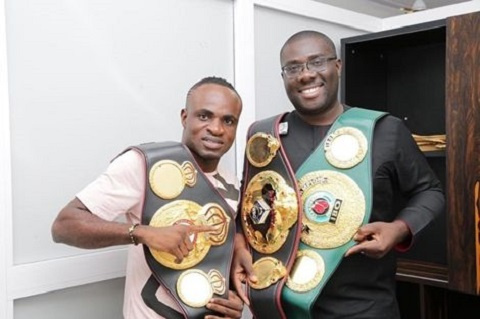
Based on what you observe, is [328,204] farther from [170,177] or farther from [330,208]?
[170,177]

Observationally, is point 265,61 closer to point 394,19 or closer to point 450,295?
point 394,19

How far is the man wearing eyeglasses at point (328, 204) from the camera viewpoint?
1100 mm

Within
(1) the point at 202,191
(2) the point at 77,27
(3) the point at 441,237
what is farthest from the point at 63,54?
(3) the point at 441,237

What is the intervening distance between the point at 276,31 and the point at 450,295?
119cm

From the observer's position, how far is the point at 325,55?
118 cm

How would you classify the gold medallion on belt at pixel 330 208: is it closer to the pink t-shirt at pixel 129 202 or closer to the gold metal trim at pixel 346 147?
the gold metal trim at pixel 346 147

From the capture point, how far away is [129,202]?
0.99 m

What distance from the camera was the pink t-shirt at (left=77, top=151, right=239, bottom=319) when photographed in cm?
96

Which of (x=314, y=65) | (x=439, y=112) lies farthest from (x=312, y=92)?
(x=439, y=112)

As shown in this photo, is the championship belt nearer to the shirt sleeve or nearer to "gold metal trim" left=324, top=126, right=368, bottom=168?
"gold metal trim" left=324, top=126, right=368, bottom=168

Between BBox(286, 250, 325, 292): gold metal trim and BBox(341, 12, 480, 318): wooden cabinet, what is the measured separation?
618 millimetres

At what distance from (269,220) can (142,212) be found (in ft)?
1.00

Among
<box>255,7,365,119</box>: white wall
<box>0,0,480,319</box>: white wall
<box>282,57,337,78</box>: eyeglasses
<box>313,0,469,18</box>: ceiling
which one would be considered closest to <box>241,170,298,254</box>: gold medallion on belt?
<box>282,57,337,78</box>: eyeglasses

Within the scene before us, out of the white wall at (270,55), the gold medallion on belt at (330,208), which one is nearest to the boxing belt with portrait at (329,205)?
the gold medallion on belt at (330,208)
